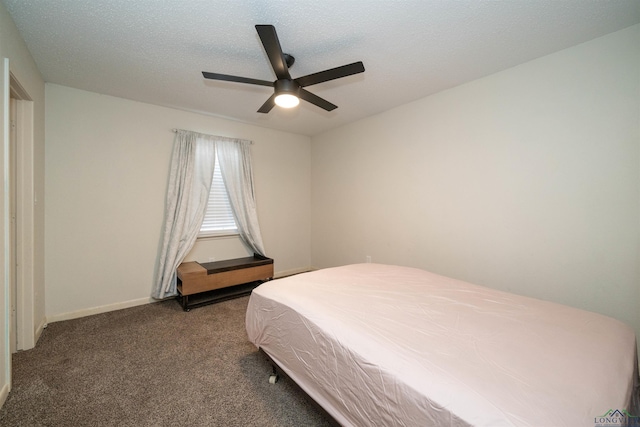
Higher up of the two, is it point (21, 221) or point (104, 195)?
point (104, 195)

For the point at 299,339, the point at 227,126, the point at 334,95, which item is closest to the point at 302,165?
the point at 227,126

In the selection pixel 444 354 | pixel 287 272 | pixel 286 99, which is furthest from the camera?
pixel 287 272

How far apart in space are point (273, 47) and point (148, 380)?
246 centimetres

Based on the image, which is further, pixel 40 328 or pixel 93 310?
pixel 93 310

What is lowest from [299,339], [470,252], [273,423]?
[273,423]

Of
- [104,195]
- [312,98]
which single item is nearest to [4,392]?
[104,195]

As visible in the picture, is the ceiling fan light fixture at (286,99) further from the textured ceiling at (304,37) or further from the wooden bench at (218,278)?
the wooden bench at (218,278)

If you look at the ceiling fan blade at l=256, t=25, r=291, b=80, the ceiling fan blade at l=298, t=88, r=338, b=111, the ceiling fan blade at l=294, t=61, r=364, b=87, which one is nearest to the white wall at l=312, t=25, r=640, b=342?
the ceiling fan blade at l=298, t=88, r=338, b=111

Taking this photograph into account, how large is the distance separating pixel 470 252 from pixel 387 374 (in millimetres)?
2105

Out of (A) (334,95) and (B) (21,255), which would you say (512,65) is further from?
(B) (21,255)

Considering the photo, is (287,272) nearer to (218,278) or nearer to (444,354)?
(218,278)

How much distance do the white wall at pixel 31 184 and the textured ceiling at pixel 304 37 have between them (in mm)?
133

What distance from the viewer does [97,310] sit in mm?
2867

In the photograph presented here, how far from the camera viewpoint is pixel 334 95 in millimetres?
2898
